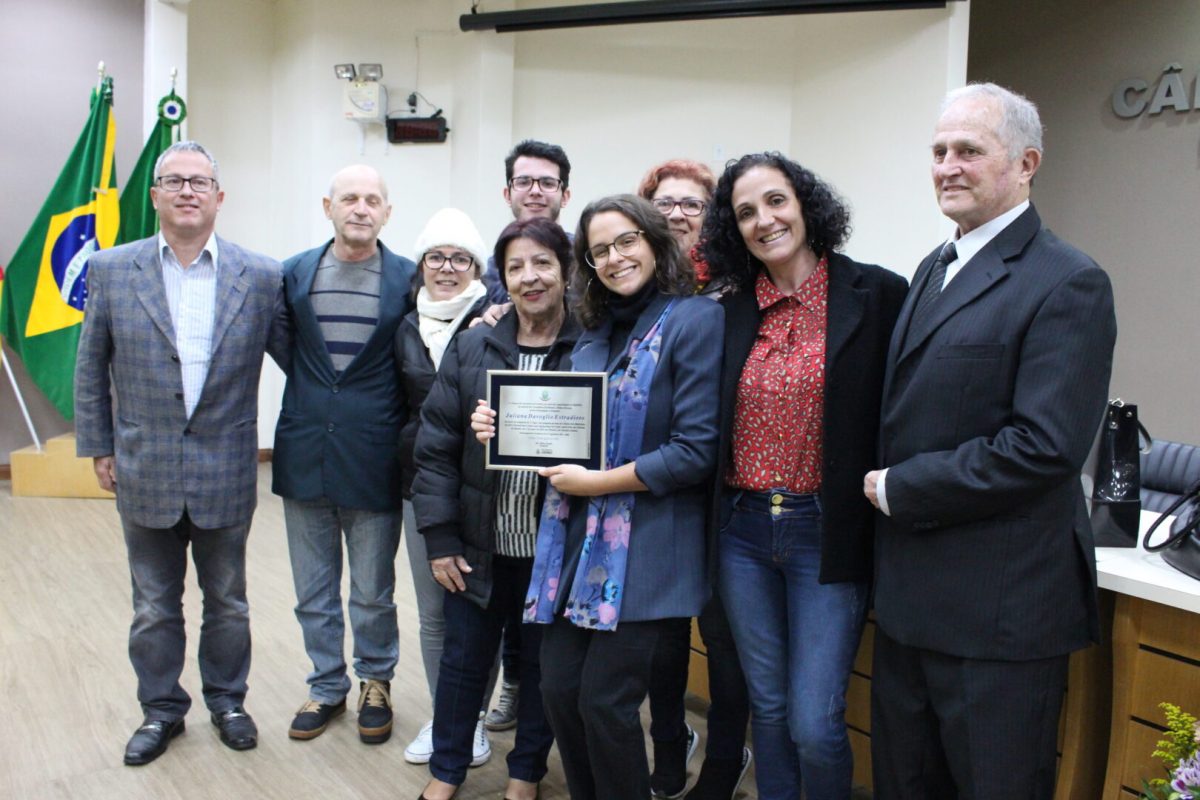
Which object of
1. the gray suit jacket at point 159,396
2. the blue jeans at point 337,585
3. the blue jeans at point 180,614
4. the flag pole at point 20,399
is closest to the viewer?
the gray suit jacket at point 159,396

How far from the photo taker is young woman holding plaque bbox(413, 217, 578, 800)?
2180 mm

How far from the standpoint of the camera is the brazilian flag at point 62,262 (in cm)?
584

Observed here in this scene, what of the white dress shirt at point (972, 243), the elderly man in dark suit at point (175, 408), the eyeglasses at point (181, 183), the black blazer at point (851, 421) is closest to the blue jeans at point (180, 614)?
the elderly man in dark suit at point (175, 408)

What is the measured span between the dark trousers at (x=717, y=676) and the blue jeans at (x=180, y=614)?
1.22 metres

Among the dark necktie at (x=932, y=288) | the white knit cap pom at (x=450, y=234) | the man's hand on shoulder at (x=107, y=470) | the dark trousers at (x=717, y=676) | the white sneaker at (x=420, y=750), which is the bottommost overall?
the white sneaker at (x=420, y=750)

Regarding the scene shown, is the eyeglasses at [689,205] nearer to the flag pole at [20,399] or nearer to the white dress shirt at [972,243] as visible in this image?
the white dress shirt at [972,243]

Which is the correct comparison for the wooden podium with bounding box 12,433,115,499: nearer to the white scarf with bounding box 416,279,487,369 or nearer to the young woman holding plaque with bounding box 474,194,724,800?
the white scarf with bounding box 416,279,487,369

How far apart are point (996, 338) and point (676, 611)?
0.79 m

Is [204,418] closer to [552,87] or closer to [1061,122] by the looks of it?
[552,87]

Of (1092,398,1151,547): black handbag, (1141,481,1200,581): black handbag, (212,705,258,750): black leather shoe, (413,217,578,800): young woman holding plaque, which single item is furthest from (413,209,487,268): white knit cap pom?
(1141,481,1200,581): black handbag

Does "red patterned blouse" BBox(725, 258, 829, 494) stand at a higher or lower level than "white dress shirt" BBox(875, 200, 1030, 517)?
lower

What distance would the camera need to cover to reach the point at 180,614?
8.87 feet

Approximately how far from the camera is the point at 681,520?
6.37ft

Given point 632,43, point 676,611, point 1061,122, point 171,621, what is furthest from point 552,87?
point 676,611
